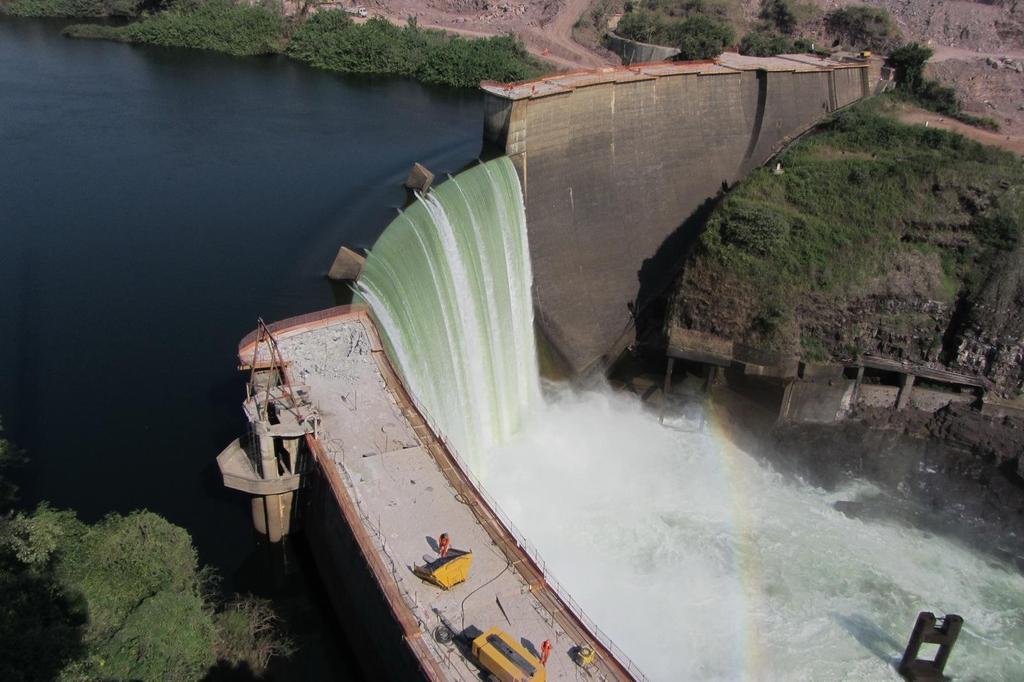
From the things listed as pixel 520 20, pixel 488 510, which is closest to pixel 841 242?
pixel 488 510

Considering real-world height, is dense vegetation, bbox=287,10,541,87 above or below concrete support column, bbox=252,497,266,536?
Result: above

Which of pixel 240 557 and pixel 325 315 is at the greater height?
pixel 325 315

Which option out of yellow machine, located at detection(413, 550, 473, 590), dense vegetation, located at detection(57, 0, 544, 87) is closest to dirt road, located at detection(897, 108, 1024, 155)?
dense vegetation, located at detection(57, 0, 544, 87)

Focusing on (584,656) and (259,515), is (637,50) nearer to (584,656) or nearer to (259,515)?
(259,515)

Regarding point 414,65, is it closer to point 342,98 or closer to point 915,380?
point 342,98

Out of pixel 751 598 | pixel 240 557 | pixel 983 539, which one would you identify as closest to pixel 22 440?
pixel 240 557

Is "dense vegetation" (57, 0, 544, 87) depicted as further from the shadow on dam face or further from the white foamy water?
the white foamy water

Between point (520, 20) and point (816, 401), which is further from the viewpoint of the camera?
point (520, 20)
